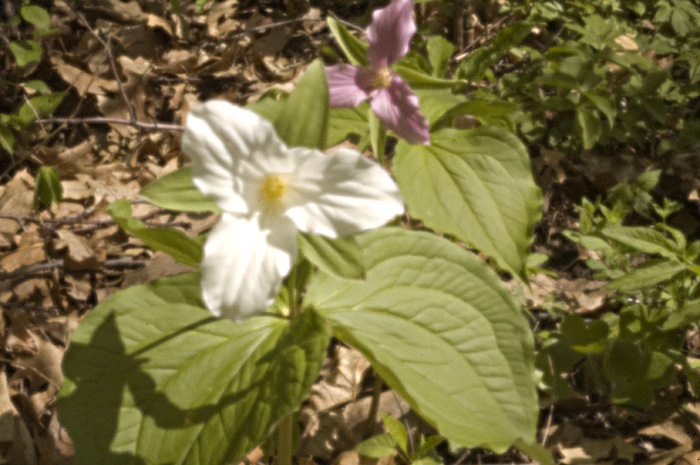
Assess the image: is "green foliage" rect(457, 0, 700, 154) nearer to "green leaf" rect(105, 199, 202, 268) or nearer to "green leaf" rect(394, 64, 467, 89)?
"green leaf" rect(394, 64, 467, 89)

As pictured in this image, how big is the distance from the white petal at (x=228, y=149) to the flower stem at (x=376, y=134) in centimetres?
43

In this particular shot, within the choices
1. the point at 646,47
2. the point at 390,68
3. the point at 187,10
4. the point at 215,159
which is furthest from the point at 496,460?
the point at 187,10

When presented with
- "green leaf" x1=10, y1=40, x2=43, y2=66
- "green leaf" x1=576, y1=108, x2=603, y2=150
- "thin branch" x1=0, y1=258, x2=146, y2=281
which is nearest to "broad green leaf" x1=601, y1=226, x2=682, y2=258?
"green leaf" x1=576, y1=108, x2=603, y2=150

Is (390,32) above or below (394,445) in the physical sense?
above

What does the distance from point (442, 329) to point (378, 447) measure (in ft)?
1.63

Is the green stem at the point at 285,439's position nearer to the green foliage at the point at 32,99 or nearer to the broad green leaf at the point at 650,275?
the broad green leaf at the point at 650,275

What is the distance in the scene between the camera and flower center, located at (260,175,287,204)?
0.94 meters

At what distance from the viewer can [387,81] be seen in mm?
1271

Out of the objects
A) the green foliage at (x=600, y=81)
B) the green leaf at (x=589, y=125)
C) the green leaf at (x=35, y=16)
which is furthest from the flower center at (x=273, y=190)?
the green leaf at (x=35, y=16)

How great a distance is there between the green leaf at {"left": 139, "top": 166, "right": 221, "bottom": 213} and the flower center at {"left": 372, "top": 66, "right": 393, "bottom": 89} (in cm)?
51

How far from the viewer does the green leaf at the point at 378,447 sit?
1.45 meters

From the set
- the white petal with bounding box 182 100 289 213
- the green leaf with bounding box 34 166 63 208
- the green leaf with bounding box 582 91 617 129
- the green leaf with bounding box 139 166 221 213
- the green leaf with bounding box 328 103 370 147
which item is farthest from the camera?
the green leaf with bounding box 582 91 617 129

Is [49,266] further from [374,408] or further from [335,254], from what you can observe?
[335,254]

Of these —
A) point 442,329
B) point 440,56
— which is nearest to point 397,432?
point 442,329
